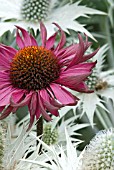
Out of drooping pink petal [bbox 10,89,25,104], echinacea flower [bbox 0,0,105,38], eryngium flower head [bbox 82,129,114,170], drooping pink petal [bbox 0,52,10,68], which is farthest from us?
echinacea flower [bbox 0,0,105,38]

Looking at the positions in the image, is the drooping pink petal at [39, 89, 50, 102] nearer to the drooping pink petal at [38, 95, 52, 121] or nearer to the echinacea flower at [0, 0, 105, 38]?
the drooping pink petal at [38, 95, 52, 121]

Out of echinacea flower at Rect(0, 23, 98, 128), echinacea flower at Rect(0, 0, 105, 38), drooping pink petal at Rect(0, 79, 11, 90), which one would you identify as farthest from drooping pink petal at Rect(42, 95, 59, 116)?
echinacea flower at Rect(0, 0, 105, 38)

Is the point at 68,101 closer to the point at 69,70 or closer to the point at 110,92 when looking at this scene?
the point at 69,70

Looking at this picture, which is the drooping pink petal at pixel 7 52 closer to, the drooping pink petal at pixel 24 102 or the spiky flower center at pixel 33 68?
the spiky flower center at pixel 33 68

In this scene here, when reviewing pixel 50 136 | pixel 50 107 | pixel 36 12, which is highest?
pixel 36 12

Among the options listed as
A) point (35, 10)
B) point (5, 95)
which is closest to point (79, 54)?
point (5, 95)

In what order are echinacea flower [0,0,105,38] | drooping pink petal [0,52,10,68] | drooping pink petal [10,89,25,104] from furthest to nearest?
echinacea flower [0,0,105,38] → drooping pink petal [0,52,10,68] → drooping pink petal [10,89,25,104]

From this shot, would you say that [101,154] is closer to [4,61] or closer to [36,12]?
[4,61]
